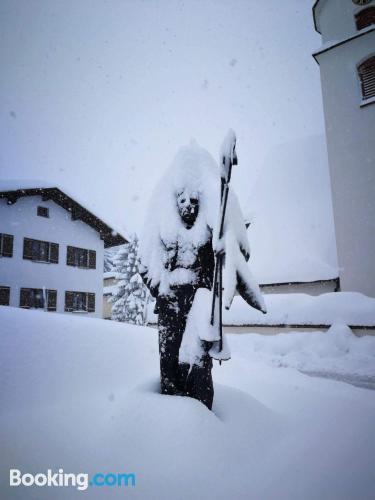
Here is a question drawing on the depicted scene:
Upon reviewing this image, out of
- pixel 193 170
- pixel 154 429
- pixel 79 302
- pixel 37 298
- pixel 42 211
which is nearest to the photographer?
pixel 154 429

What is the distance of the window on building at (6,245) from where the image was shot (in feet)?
50.3

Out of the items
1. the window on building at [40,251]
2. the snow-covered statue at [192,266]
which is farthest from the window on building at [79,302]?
the snow-covered statue at [192,266]

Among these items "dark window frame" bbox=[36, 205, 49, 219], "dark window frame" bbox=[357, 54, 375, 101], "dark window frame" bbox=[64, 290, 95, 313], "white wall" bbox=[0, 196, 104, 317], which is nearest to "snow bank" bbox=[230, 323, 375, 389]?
"dark window frame" bbox=[357, 54, 375, 101]

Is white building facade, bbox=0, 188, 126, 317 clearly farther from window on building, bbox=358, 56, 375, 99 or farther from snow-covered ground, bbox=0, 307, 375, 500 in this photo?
window on building, bbox=358, 56, 375, 99

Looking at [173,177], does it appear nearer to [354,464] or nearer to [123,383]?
[123,383]

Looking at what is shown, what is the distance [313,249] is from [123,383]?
996 cm

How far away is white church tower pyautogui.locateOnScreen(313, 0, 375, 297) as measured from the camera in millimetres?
10070

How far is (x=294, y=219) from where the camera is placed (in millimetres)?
12375

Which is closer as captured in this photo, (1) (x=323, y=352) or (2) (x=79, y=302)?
(1) (x=323, y=352)

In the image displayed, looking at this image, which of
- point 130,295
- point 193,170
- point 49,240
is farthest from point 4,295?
point 193,170

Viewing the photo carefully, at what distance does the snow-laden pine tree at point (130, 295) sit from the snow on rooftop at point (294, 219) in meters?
13.2

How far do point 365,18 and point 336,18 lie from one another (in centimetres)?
109

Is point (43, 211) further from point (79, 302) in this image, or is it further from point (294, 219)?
point (294, 219)

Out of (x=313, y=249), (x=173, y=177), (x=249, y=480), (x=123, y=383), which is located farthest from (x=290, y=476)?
(x=313, y=249)
